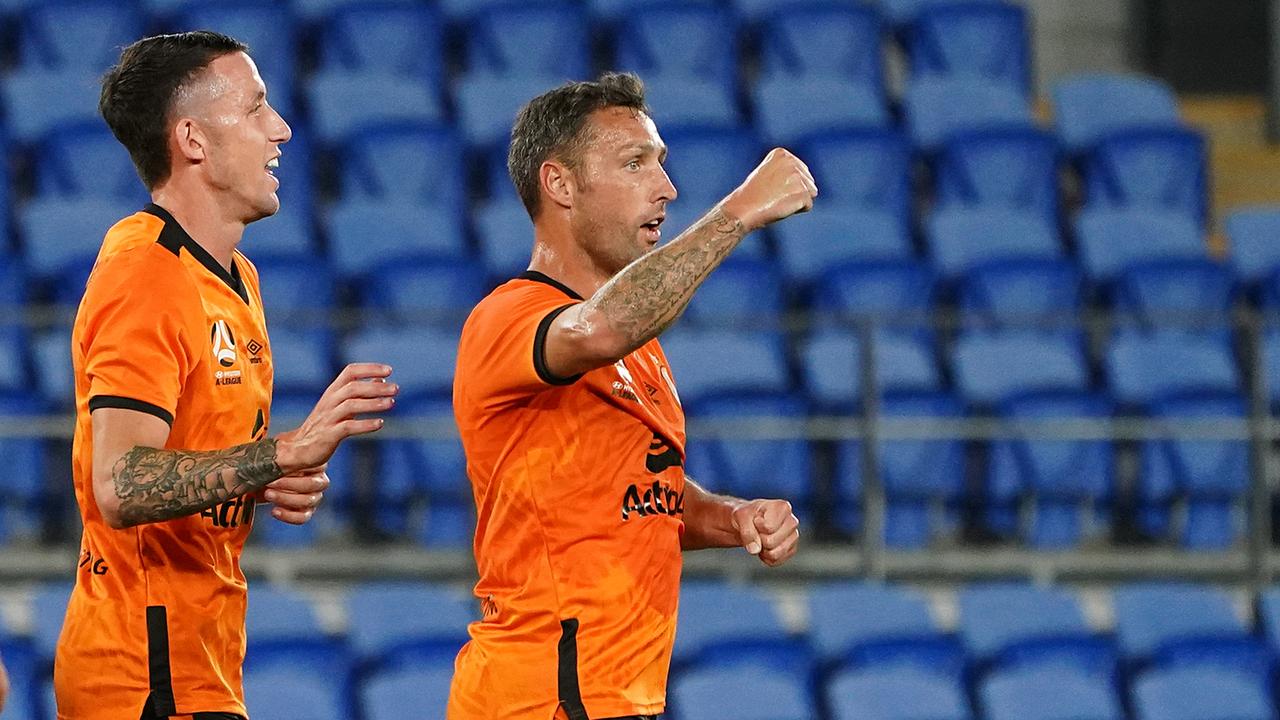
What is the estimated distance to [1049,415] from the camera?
22.9 ft

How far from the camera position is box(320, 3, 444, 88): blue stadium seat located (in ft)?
28.2

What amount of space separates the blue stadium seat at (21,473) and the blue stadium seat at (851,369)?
272 centimetres

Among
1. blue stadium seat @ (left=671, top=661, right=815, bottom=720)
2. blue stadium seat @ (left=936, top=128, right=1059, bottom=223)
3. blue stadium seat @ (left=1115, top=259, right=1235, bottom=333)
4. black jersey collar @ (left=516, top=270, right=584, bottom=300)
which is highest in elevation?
blue stadium seat @ (left=936, top=128, right=1059, bottom=223)

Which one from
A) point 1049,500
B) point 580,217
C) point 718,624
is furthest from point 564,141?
point 1049,500

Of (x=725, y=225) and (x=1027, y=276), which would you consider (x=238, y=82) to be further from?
(x=1027, y=276)

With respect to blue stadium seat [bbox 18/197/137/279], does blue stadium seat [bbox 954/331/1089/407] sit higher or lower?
lower

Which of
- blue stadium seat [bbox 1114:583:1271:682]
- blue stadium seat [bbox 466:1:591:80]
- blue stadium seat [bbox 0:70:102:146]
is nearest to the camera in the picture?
blue stadium seat [bbox 1114:583:1271:682]

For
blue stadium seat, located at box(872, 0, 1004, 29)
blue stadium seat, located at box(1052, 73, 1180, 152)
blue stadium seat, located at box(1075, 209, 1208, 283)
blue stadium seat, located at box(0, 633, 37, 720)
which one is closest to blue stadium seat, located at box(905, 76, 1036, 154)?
blue stadium seat, located at box(1052, 73, 1180, 152)

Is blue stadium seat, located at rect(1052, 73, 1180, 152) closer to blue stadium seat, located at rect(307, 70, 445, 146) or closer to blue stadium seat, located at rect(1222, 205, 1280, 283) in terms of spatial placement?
blue stadium seat, located at rect(1222, 205, 1280, 283)

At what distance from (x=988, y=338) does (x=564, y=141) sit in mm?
4317

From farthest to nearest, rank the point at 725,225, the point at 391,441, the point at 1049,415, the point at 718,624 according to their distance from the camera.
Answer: the point at 1049,415 < the point at 391,441 < the point at 718,624 < the point at 725,225

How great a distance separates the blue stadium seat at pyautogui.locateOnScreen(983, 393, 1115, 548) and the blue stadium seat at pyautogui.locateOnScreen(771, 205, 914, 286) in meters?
1.04

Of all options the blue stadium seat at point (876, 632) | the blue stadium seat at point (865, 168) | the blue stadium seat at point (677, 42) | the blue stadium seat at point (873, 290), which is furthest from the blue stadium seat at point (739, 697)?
the blue stadium seat at point (677, 42)

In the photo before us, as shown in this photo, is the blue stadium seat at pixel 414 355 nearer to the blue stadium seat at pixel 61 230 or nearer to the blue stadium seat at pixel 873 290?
the blue stadium seat at pixel 61 230
